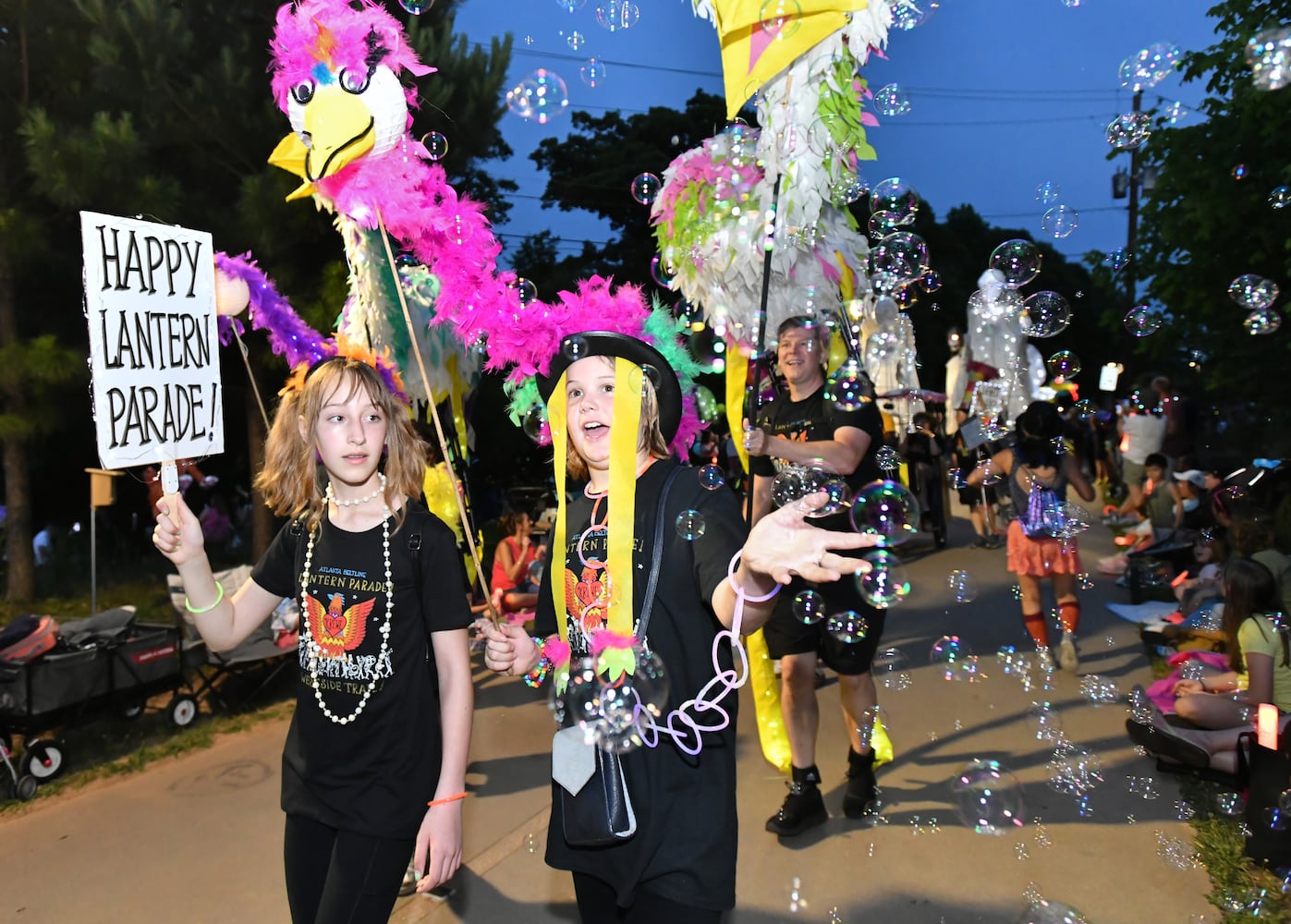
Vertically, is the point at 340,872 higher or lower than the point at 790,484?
lower

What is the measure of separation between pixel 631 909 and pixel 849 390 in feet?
7.31

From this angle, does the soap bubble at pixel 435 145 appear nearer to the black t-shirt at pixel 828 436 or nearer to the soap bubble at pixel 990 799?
the black t-shirt at pixel 828 436

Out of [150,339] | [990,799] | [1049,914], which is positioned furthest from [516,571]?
[1049,914]

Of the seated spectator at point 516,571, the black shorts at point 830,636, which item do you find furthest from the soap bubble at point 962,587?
the seated spectator at point 516,571

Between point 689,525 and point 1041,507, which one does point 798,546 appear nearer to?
→ point 689,525

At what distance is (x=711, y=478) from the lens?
233 centimetres

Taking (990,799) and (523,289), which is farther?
(523,289)

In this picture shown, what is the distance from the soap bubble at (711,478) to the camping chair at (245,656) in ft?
13.7

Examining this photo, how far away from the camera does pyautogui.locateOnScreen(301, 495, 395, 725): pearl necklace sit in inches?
83.4

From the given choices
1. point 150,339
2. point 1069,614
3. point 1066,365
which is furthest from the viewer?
point 1069,614

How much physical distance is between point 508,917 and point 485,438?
9455 mm

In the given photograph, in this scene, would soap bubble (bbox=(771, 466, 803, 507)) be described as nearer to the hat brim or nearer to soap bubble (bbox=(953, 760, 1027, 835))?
the hat brim

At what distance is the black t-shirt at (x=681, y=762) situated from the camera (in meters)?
1.85

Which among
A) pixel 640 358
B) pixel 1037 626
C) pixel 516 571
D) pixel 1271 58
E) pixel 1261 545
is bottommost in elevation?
pixel 1037 626
